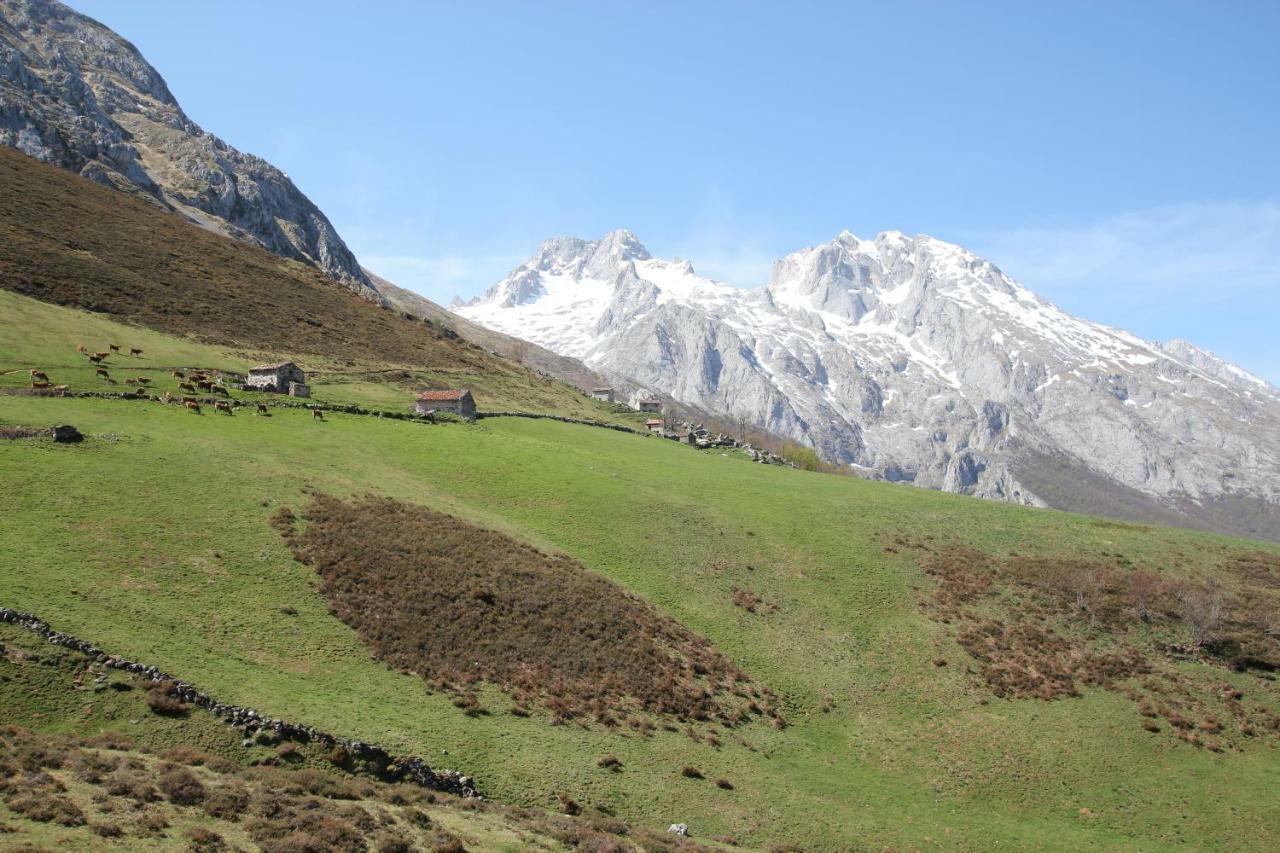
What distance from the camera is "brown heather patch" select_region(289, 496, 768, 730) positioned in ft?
132

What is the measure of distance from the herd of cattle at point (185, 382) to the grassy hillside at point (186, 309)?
174 cm

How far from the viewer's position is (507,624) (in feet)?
147

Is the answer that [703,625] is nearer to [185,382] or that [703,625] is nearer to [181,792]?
[181,792]

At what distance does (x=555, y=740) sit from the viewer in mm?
Result: 36000

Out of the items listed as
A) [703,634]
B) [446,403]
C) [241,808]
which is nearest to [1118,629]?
[703,634]

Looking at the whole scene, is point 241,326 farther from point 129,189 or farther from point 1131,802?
point 1131,802

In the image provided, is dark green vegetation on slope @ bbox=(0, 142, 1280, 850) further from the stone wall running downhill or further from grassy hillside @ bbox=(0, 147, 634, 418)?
grassy hillside @ bbox=(0, 147, 634, 418)

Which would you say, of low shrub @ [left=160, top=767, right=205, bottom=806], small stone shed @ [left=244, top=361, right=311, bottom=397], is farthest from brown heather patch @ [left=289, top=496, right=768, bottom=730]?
small stone shed @ [left=244, top=361, right=311, bottom=397]

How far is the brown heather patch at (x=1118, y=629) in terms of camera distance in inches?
1955

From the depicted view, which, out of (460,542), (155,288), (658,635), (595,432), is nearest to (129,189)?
(155,288)

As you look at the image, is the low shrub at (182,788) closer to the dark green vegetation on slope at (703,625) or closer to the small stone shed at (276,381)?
the dark green vegetation on slope at (703,625)

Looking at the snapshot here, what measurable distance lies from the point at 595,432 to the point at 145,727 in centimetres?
9265

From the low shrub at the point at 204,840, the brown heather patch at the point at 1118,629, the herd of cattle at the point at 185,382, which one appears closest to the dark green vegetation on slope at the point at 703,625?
the brown heather patch at the point at 1118,629

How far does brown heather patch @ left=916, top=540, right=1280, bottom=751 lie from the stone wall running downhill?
36573mm
